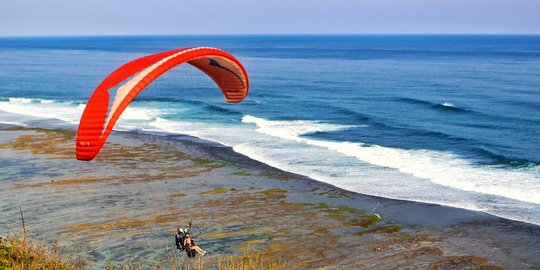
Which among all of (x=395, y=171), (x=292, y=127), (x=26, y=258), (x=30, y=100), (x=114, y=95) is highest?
(x=114, y=95)

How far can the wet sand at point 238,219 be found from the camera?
620 inches

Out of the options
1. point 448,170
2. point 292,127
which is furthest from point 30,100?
point 448,170

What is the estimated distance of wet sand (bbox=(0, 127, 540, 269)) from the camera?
15742 mm

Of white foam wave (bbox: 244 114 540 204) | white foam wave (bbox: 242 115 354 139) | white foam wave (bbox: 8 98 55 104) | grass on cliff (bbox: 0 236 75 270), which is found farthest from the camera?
white foam wave (bbox: 8 98 55 104)

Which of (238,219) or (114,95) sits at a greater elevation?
(114,95)

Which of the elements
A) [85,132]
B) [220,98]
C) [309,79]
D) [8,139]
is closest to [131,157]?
[8,139]

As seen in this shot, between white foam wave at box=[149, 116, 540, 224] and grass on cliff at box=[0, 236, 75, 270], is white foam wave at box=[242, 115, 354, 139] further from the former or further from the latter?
grass on cliff at box=[0, 236, 75, 270]

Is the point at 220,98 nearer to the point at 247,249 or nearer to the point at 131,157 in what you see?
the point at 131,157

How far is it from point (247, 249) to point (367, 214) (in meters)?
4.86

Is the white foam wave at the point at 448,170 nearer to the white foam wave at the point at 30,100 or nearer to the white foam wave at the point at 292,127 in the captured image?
the white foam wave at the point at 292,127

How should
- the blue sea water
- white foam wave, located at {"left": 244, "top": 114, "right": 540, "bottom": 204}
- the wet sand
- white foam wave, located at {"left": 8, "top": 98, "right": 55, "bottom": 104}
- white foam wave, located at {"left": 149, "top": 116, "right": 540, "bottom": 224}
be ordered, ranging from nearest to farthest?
the wet sand
white foam wave, located at {"left": 149, "top": 116, "right": 540, "bottom": 224}
white foam wave, located at {"left": 244, "top": 114, "right": 540, "bottom": 204}
the blue sea water
white foam wave, located at {"left": 8, "top": 98, "right": 55, "bottom": 104}

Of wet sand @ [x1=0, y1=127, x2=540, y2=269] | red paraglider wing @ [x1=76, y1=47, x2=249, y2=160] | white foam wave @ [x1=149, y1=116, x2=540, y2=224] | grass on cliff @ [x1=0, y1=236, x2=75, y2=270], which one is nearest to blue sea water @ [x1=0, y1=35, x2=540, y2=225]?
white foam wave @ [x1=149, y1=116, x2=540, y2=224]

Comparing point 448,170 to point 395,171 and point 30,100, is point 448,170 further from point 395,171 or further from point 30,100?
point 30,100

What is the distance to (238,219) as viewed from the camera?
60.2 ft
